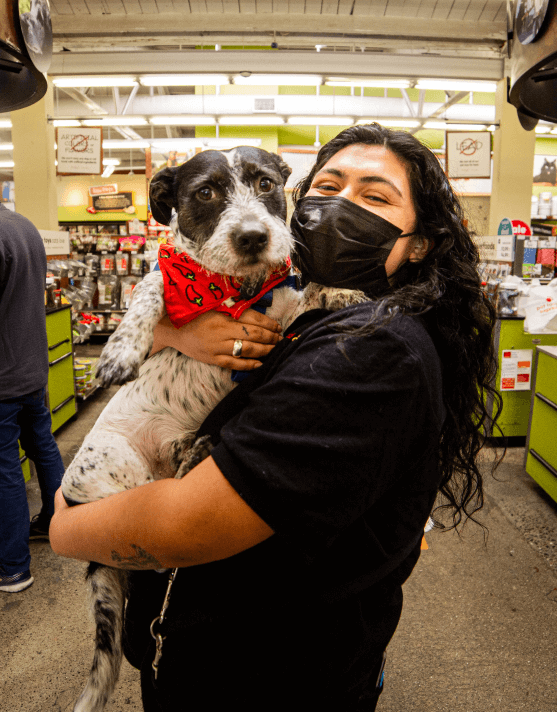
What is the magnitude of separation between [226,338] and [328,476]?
0.56 meters

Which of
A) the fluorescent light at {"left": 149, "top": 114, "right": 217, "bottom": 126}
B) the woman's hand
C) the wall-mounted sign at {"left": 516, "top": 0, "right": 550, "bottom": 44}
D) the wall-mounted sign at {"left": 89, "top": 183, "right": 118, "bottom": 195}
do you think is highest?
the fluorescent light at {"left": 149, "top": 114, "right": 217, "bottom": 126}

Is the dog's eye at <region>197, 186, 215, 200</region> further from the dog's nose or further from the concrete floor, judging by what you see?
the concrete floor

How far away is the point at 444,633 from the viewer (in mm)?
2318

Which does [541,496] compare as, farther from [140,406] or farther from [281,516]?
[281,516]

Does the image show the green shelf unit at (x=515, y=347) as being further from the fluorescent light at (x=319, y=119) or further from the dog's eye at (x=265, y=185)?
the fluorescent light at (x=319, y=119)

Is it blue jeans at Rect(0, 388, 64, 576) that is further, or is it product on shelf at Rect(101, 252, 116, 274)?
product on shelf at Rect(101, 252, 116, 274)

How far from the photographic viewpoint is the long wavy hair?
874mm

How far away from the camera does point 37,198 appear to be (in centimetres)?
594

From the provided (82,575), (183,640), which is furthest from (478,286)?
(82,575)

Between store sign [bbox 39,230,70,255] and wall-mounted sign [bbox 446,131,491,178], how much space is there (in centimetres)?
459

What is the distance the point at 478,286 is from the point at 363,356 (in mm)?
414

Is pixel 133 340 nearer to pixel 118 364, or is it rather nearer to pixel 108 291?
pixel 118 364

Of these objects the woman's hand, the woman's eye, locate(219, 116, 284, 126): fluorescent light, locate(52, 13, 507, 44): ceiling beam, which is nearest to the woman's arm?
the woman's hand

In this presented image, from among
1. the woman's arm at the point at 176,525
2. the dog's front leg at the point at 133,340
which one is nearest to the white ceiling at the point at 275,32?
the dog's front leg at the point at 133,340
